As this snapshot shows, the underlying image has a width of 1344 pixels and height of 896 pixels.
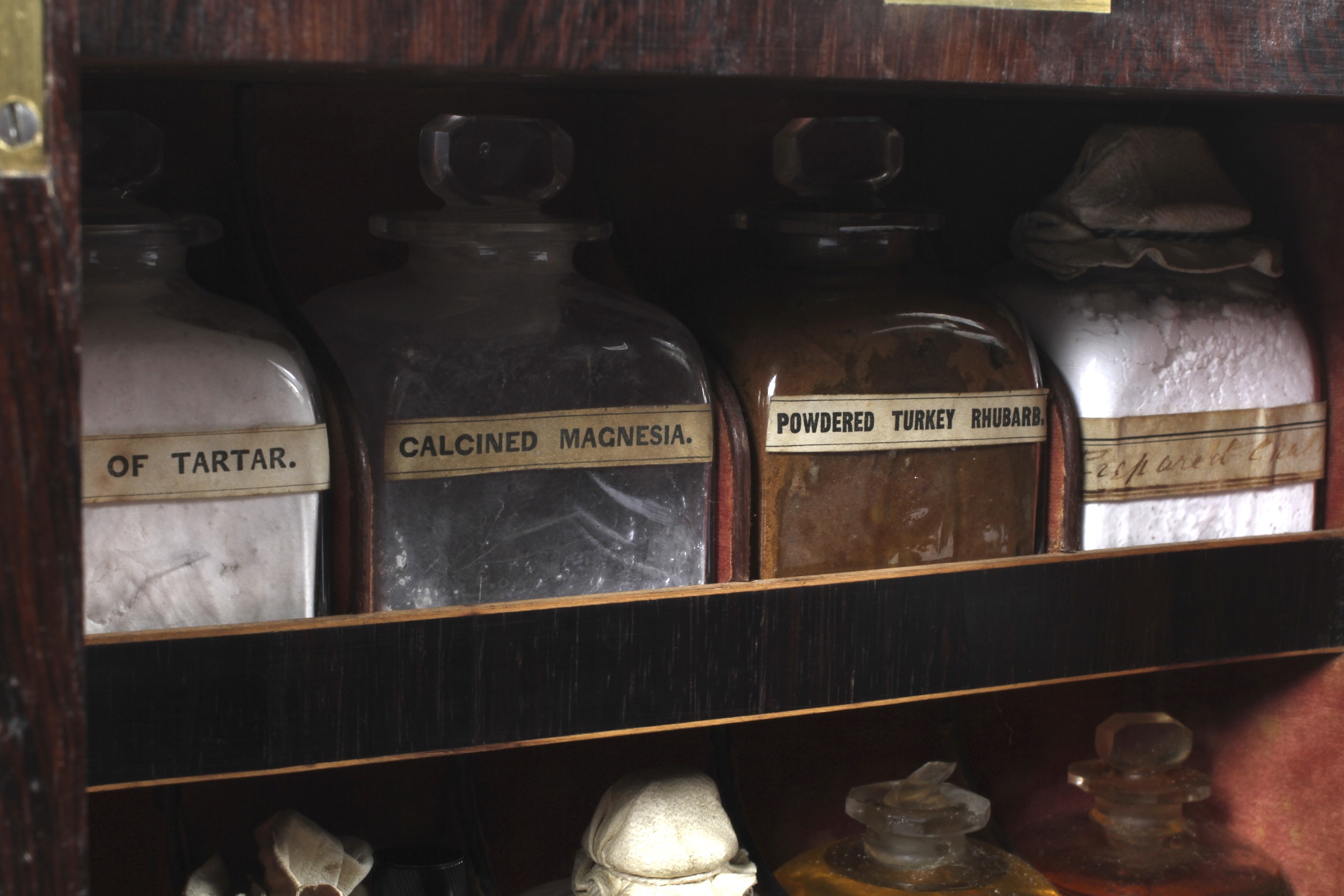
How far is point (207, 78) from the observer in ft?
2.17

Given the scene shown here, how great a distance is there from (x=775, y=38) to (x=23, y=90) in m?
0.26

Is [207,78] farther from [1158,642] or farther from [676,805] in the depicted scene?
[1158,642]

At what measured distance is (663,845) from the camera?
26.6 inches

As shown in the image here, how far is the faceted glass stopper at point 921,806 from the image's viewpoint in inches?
29.4

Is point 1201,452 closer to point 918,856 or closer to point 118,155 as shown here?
point 918,856

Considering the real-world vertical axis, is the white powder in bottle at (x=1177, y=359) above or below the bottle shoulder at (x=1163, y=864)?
above

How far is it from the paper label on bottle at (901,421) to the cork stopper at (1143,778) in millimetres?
241

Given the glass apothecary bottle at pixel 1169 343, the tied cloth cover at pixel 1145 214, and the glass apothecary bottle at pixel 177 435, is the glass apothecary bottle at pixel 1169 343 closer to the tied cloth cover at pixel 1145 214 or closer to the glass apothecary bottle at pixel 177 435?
the tied cloth cover at pixel 1145 214

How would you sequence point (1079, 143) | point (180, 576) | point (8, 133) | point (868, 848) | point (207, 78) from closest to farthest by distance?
point (8, 133)
point (180, 576)
point (207, 78)
point (868, 848)
point (1079, 143)

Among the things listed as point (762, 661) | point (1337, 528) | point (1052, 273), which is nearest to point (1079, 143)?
point (1052, 273)

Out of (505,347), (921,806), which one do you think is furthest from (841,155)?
(921,806)

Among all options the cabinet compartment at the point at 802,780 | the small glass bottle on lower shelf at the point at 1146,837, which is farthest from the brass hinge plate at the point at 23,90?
the small glass bottle on lower shelf at the point at 1146,837

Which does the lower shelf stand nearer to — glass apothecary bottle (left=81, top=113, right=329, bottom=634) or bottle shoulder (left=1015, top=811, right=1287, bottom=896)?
glass apothecary bottle (left=81, top=113, right=329, bottom=634)

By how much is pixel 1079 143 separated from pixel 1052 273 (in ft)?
0.51
